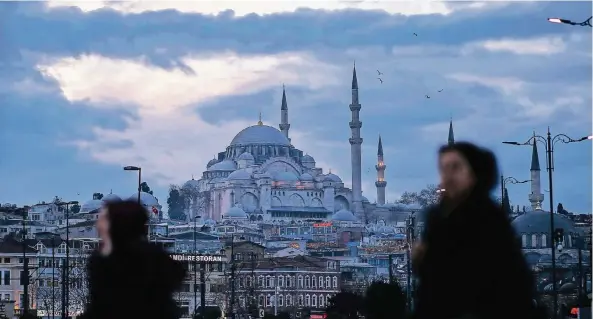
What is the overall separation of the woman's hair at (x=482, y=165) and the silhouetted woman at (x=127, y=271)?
1.20m

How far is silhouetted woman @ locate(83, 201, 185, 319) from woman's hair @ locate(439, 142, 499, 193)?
3.94 ft

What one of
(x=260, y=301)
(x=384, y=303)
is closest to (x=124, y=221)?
(x=384, y=303)

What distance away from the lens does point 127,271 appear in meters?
6.31

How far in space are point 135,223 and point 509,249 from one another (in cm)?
140

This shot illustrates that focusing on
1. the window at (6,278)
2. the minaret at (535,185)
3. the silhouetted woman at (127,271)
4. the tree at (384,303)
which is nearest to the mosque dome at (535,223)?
the minaret at (535,185)

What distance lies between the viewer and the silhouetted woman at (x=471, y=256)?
18.9ft

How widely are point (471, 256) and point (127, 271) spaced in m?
1.30

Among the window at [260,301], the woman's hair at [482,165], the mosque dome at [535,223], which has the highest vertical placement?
the mosque dome at [535,223]

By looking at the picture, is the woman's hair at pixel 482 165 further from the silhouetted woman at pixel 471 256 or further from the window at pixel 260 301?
the window at pixel 260 301

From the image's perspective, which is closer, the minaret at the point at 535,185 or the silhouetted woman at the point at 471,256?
the silhouetted woman at the point at 471,256

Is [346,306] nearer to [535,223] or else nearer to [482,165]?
[482,165]

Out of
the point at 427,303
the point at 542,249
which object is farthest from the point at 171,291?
the point at 542,249

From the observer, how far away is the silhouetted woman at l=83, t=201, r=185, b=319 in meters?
6.29

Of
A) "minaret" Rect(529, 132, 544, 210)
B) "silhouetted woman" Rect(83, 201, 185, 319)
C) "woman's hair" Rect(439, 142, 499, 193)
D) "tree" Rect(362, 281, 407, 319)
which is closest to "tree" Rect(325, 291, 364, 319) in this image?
"tree" Rect(362, 281, 407, 319)
